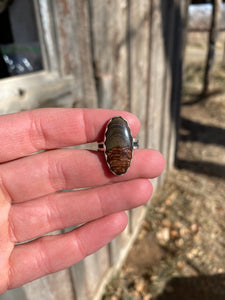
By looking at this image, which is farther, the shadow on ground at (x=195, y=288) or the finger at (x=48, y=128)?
the shadow on ground at (x=195, y=288)

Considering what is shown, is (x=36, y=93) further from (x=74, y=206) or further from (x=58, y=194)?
(x=74, y=206)

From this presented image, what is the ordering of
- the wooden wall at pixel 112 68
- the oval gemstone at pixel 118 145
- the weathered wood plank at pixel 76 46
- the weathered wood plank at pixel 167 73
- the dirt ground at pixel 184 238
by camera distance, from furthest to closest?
the weathered wood plank at pixel 167 73
the dirt ground at pixel 184 238
the wooden wall at pixel 112 68
the weathered wood plank at pixel 76 46
the oval gemstone at pixel 118 145

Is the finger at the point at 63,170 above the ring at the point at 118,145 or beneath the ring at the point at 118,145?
beneath

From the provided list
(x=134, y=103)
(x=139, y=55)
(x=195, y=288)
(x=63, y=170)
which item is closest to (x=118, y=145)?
(x=63, y=170)

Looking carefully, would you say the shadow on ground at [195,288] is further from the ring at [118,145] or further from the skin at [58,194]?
the ring at [118,145]

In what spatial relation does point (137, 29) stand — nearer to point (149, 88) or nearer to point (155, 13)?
point (155, 13)

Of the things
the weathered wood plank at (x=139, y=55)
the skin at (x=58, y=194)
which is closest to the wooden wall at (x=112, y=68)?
the weathered wood plank at (x=139, y=55)
